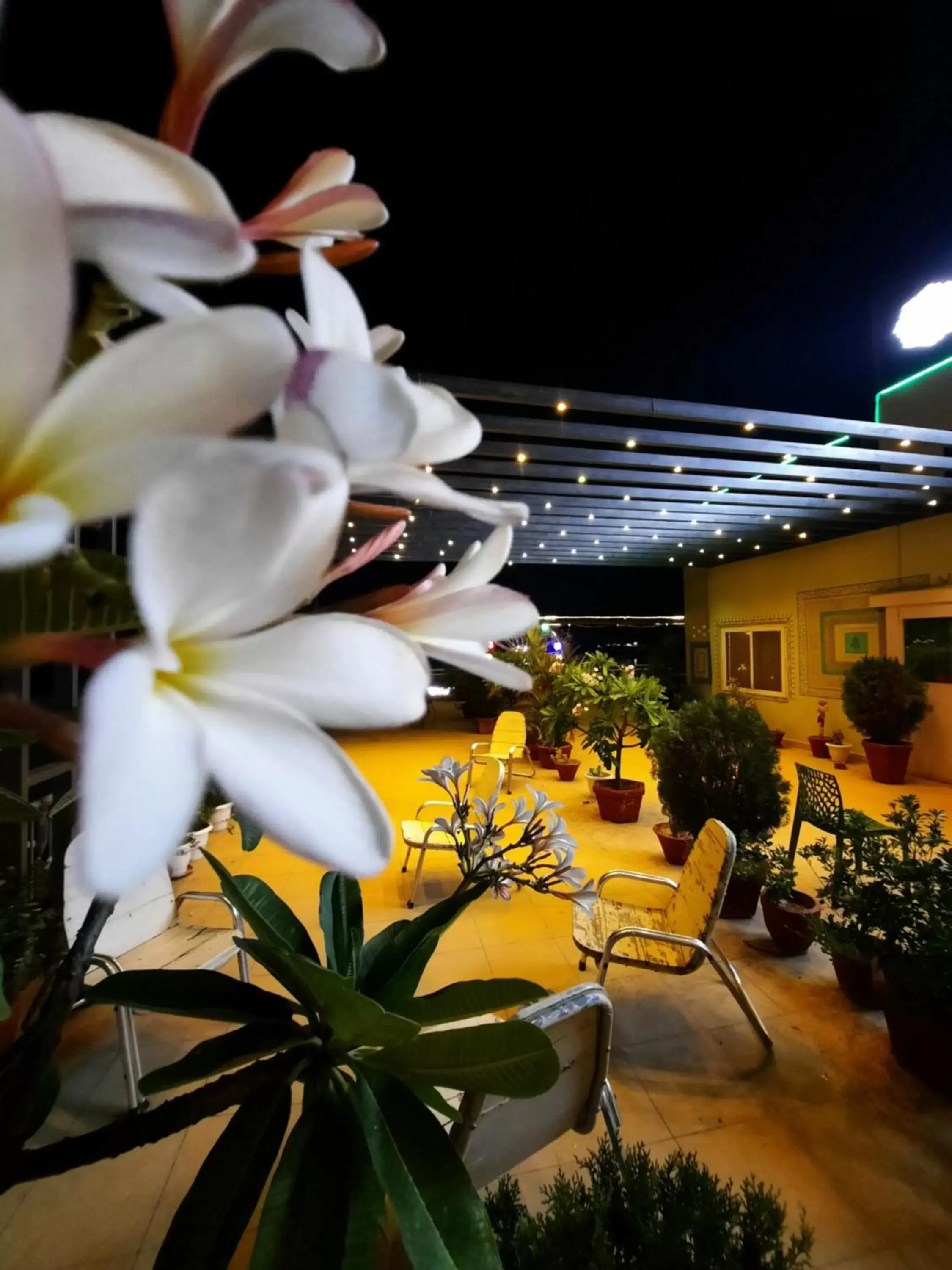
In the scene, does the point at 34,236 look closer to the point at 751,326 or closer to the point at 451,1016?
the point at 451,1016

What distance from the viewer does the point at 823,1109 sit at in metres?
1.79

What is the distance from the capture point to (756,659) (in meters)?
9.88

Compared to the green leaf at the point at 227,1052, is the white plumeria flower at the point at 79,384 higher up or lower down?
higher up

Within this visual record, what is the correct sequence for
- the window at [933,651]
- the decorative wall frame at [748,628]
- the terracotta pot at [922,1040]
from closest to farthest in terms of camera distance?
the terracotta pot at [922,1040]
the window at [933,651]
the decorative wall frame at [748,628]

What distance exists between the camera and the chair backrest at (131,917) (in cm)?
187

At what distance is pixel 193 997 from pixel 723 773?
3.22 m

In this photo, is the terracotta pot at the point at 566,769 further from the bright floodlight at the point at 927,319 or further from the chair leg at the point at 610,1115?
the bright floodlight at the point at 927,319

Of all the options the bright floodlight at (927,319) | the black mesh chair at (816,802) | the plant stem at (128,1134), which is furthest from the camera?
the bright floodlight at (927,319)

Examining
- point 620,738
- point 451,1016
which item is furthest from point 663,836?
point 451,1016

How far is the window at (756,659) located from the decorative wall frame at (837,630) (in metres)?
0.43

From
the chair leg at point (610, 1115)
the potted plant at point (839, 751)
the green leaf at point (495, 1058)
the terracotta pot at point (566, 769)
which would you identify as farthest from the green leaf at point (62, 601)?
the potted plant at point (839, 751)

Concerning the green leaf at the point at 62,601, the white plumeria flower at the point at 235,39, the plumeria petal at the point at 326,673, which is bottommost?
the plumeria petal at the point at 326,673

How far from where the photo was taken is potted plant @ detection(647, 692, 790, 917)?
3000 mm

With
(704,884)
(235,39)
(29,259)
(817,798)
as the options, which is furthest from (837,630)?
(29,259)
